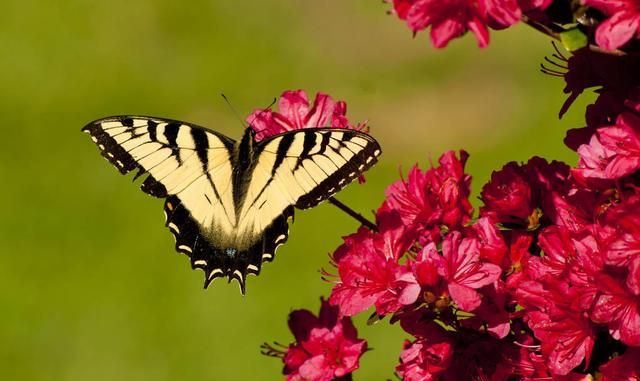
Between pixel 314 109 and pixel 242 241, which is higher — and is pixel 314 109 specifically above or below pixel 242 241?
above

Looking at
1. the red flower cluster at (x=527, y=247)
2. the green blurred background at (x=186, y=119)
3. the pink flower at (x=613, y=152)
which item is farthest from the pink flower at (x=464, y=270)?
the green blurred background at (x=186, y=119)

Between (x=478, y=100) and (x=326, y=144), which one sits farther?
(x=478, y=100)

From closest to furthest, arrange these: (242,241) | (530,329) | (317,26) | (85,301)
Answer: (530,329)
(242,241)
(85,301)
(317,26)

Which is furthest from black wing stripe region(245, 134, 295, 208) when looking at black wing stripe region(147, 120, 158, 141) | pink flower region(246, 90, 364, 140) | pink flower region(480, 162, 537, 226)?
pink flower region(480, 162, 537, 226)

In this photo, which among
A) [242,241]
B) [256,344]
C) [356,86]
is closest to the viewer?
[242,241]

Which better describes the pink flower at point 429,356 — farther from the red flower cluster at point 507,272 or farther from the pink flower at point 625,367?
the pink flower at point 625,367

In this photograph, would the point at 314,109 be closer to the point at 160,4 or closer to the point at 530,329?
the point at 530,329

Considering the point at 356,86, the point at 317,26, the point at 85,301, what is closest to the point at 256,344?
the point at 85,301
